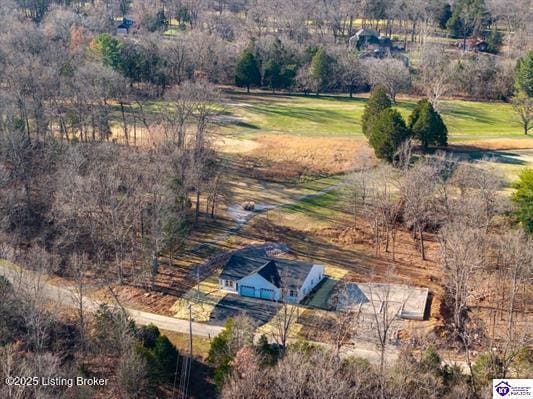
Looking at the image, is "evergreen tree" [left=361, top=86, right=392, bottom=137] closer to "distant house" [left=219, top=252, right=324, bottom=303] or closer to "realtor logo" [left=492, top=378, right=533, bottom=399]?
"distant house" [left=219, top=252, right=324, bottom=303]

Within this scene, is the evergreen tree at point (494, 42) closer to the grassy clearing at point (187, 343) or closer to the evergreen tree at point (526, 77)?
the evergreen tree at point (526, 77)

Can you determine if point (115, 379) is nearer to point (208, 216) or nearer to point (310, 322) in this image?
point (310, 322)

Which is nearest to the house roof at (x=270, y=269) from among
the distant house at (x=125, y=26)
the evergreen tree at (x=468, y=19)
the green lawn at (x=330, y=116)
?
the green lawn at (x=330, y=116)

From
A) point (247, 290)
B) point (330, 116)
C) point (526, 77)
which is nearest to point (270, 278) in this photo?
point (247, 290)

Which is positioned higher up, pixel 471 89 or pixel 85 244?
pixel 471 89

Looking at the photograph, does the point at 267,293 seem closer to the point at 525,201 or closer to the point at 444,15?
the point at 525,201

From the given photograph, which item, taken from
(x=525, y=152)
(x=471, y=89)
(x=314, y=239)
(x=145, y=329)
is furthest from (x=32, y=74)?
(x=471, y=89)

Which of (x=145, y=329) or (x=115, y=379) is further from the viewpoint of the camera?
(x=145, y=329)
